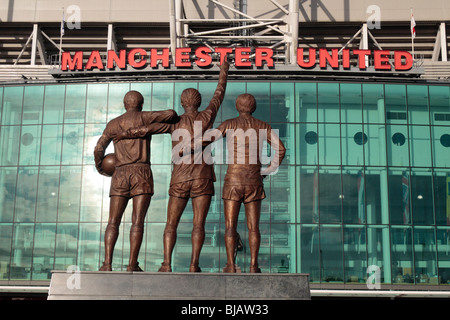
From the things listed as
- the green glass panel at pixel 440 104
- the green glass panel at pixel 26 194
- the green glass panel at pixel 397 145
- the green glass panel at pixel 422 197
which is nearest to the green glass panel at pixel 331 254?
the green glass panel at pixel 422 197

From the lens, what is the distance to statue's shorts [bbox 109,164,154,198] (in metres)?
14.1

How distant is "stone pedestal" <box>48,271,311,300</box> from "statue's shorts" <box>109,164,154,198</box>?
207 centimetres

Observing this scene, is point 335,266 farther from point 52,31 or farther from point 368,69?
point 52,31

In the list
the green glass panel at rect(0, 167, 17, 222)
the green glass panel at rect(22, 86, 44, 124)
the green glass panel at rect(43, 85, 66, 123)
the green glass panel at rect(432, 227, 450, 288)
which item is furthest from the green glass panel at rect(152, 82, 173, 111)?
the green glass panel at rect(432, 227, 450, 288)

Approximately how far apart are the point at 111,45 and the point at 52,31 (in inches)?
191

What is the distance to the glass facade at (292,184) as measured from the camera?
3506 centimetres

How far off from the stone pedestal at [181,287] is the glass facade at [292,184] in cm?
2224

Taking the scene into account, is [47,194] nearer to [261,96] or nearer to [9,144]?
[9,144]

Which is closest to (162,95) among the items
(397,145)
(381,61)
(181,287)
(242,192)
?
(381,61)

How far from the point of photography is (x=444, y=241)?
35.1 m

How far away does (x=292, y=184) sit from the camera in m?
36.0

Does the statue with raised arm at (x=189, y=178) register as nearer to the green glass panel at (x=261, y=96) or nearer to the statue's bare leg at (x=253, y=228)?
the statue's bare leg at (x=253, y=228)

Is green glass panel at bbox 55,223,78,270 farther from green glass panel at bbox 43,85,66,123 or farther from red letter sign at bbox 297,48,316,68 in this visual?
red letter sign at bbox 297,48,316,68
